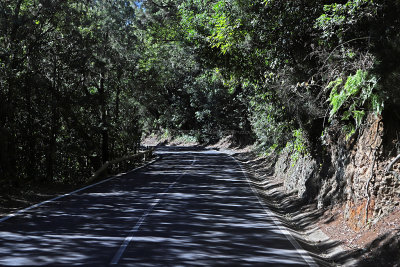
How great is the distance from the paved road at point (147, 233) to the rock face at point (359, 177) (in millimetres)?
1753

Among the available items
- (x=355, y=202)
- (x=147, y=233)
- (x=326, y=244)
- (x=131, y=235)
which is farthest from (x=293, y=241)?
(x=131, y=235)

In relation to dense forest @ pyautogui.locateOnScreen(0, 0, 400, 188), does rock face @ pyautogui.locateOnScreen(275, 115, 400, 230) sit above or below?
below

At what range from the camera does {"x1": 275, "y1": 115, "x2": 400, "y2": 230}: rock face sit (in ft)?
27.6

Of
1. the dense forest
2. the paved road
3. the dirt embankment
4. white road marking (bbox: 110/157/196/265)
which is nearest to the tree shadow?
the dirt embankment

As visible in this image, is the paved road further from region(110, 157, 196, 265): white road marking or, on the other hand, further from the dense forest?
the dense forest

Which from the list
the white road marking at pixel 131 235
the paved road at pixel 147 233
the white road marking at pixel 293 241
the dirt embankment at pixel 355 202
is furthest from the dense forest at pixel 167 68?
the white road marking at pixel 131 235

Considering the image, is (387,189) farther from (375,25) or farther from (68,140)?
(68,140)

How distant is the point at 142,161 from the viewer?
3375cm

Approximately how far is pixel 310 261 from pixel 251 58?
8.95 metres

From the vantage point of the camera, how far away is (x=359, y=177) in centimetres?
964

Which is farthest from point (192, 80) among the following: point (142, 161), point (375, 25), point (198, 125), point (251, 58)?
point (375, 25)

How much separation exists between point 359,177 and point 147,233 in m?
4.96

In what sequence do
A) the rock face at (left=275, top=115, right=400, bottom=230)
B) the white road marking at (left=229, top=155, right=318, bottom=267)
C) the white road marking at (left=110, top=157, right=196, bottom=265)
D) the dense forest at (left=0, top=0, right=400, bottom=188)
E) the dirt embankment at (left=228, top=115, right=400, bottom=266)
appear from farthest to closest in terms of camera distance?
the dense forest at (left=0, top=0, right=400, bottom=188), the rock face at (left=275, top=115, right=400, bottom=230), the dirt embankment at (left=228, top=115, right=400, bottom=266), the white road marking at (left=229, top=155, right=318, bottom=267), the white road marking at (left=110, top=157, right=196, bottom=265)

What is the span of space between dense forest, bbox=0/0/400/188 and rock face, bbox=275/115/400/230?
386mm
